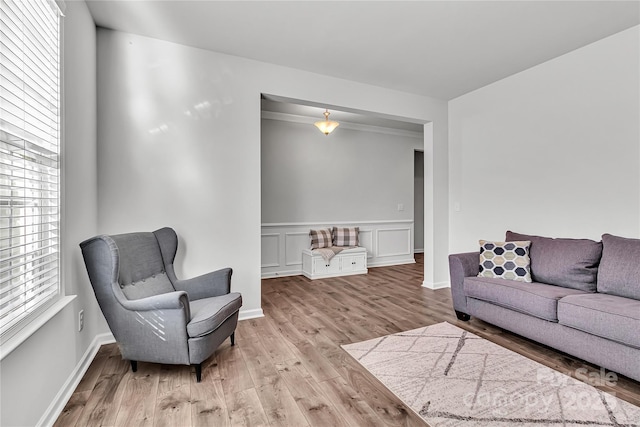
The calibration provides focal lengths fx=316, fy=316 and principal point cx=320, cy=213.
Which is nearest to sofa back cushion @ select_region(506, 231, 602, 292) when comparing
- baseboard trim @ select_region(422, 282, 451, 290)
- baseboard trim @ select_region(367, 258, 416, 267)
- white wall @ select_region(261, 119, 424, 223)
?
baseboard trim @ select_region(422, 282, 451, 290)

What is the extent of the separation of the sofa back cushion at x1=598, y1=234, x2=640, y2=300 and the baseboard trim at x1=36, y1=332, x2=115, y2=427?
3.75 metres

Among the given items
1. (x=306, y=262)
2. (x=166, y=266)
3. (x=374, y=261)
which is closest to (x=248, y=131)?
(x=166, y=266)

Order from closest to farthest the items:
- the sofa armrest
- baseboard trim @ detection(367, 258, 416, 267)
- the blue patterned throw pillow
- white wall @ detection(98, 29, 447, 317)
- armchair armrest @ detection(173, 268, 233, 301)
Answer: armchair armrest @ detection(173, 268, 233, 301) → white wall @ detection(98, 29, 447, 317) → the blue patterned throw pillow → the sofa armrest → baseboard trim @ detection(367, 258, 416, 267)

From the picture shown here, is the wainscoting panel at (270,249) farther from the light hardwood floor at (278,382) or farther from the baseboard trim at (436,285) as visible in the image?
the baseboard trim at (436,285)

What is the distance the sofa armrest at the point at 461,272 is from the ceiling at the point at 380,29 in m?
2.07

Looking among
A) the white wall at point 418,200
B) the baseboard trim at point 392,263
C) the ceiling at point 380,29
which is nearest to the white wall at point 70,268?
the ceiling at point 380,29

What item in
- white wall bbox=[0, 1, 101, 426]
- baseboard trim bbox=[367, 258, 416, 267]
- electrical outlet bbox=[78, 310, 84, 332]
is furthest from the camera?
baseboard trim bbox=[367, 258, 416, 267]

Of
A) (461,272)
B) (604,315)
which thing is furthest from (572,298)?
(461,272)

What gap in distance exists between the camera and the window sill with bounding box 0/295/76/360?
130 cm

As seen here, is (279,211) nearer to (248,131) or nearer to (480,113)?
(248,131)

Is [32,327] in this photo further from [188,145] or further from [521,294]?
[521,294]

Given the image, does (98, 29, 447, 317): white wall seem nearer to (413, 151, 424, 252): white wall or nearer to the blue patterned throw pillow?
the blue patterned throw pillow

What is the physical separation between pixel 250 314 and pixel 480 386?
2137mm

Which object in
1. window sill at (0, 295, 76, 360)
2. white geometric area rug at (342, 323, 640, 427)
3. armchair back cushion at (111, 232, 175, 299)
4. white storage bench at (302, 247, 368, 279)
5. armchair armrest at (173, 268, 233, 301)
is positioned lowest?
white geometric area rug at (342, 323, 640, 427)
